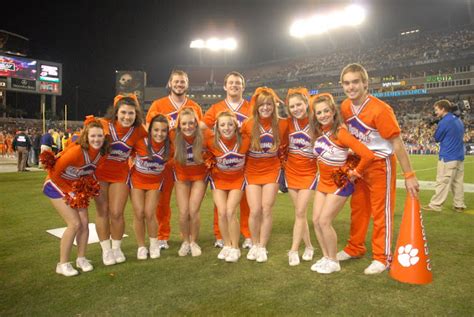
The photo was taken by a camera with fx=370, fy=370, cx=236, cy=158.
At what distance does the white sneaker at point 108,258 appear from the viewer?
3.95 metres

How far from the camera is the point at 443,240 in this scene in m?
4.76

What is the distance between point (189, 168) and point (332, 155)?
1600 millimetres

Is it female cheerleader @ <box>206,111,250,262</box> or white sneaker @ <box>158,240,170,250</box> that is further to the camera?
white sneaker @ <box>158,240,170,250</box>

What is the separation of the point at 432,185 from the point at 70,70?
160 ft

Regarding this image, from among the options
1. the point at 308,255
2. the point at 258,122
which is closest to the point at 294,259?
the point at 308,255

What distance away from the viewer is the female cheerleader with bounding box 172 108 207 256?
13.4 ft

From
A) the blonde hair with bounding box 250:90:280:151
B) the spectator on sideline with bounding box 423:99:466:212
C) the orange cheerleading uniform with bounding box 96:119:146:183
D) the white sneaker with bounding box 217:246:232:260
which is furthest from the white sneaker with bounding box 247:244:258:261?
the spectator on sideline with bounding box 423:99:466:212

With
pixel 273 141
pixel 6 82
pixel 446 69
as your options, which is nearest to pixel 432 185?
pixel 273 141

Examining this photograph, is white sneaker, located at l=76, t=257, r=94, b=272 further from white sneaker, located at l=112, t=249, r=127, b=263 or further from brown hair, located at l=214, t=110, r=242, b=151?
brown hair, located at l=214, t=110, r=242, b=151

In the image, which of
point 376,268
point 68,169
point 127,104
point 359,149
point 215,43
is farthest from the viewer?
point 215,43

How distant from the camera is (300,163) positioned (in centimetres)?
395

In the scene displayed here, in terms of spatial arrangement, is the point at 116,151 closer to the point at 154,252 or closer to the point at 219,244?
the point at 154,252

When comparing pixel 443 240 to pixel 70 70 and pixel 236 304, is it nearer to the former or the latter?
pixel 236 304

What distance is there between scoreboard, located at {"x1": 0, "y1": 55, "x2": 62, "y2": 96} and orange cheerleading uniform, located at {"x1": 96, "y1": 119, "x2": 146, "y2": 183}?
125 feet
